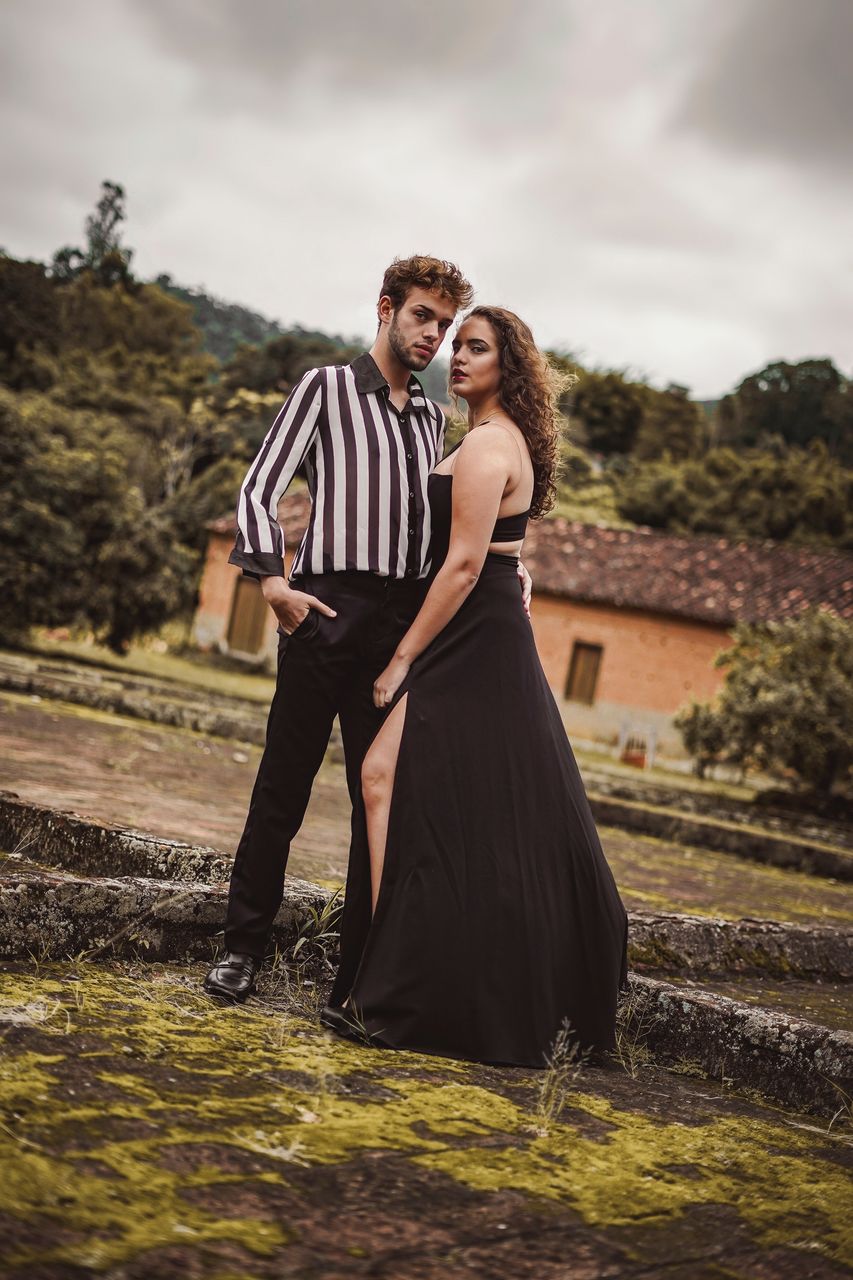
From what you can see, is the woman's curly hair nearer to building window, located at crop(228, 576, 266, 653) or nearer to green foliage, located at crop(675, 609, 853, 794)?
green foliage, located at crop(675, 609, 853, 794)

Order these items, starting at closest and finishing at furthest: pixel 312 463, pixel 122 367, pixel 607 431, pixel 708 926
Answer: pixel 312 463, pixel 708 926, pixel 122 367, pixel 607 431

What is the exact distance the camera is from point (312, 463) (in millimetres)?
3375

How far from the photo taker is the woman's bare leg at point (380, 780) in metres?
3.13

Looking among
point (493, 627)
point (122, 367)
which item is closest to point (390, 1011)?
point (493, 627)

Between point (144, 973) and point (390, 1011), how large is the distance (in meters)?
0.61

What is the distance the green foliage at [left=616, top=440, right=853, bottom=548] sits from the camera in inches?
1576

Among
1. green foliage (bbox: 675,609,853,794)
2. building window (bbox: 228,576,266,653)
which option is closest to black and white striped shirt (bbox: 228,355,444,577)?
green foliage (bbox: 675,609,853,794)

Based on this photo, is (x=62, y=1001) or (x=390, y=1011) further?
(x=390, y=1011)

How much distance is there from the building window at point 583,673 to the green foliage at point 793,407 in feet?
113

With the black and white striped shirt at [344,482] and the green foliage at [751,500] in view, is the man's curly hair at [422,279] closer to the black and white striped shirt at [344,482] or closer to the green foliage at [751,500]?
the black and white striped shirt at [344,482]

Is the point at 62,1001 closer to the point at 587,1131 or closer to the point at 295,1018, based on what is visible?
the point at 295,1018

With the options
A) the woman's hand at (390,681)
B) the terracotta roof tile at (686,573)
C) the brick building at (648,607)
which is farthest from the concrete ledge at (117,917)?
the terracotta roof tile at (686,573)

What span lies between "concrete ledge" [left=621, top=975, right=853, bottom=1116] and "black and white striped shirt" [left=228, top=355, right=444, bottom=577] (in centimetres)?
135

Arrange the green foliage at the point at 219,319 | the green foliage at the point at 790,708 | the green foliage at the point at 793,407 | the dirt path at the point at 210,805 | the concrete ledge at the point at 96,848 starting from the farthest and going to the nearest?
the green foliage at the point at 219,319, the green foliage at the point at 793,407, the green foliage at the point at 790,708, the dirt path at the point at 210,805, the concrete ledge at the point at 96,848
